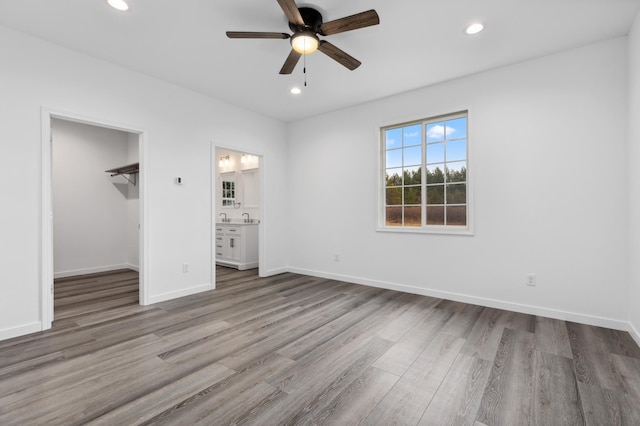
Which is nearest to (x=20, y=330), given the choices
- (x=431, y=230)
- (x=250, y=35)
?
(x=250, y=35)

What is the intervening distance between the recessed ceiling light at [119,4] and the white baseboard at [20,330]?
3.02 m

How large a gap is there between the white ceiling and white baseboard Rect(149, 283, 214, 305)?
9.23 ft

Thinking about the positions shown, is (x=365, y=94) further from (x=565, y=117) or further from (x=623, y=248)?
(x=623, y=248)

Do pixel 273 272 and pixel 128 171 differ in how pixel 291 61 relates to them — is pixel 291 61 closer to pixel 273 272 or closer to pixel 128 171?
pixel 273 272

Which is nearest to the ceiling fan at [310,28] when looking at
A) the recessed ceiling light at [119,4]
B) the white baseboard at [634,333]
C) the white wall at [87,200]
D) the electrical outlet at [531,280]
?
the recessed ceiling light at [119,4]

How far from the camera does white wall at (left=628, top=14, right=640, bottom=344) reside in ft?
8.59

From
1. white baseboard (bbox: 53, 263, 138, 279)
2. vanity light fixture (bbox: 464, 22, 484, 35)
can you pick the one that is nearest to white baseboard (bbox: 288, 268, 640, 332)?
vanity light fixture (bbox: 464, 22, 484, 35)

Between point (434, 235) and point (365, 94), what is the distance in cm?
225

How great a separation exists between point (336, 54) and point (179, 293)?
355cm

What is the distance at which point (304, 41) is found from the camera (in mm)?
2574

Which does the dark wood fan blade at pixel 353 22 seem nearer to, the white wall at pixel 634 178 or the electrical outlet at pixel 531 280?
the white wall at pixel 634 178

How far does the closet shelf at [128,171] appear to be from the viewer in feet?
18.2

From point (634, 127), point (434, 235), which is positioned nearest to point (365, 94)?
point (434, 235)

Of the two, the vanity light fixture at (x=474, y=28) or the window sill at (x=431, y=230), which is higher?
the vanity light fixture at (x=474, y=28)
